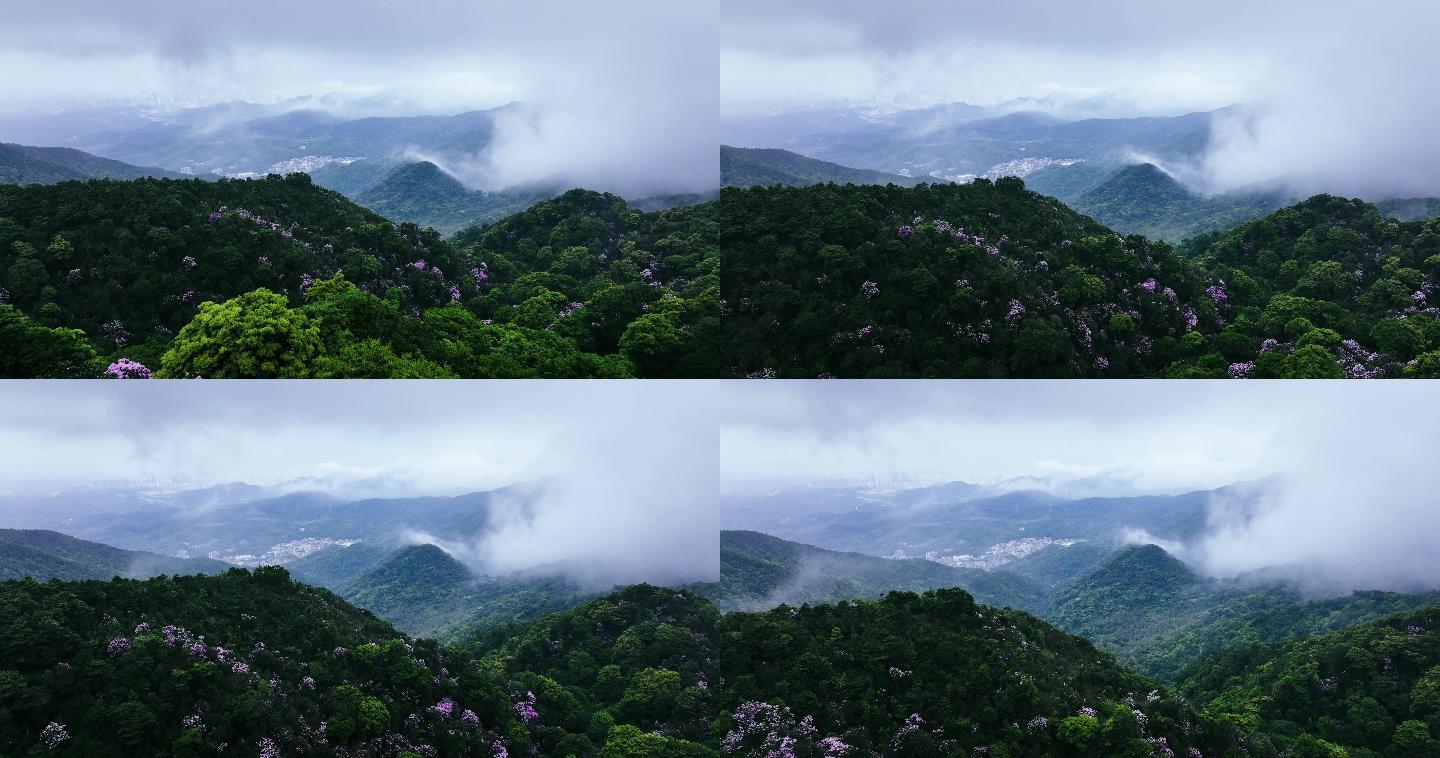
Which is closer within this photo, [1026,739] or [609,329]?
[1026,739]

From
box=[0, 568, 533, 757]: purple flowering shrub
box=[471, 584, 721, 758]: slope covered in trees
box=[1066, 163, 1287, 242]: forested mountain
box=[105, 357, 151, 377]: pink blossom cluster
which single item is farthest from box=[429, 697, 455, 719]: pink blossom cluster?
box=[1066, 163, 1287, 242]: forested mountain

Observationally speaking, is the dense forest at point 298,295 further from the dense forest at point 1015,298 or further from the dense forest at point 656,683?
the dense forest at point 656,683

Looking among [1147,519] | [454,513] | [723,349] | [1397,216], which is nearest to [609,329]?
[723,349]

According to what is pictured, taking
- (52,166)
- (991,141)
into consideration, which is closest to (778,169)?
(991,141)

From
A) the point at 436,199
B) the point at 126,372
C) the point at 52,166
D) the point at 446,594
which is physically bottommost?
the point at 446,594

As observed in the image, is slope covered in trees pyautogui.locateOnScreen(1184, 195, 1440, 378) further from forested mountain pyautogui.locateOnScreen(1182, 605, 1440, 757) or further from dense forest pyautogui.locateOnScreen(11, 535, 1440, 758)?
dense forest pyautogui.locateOnScreen(11, 535, 1440, 758)

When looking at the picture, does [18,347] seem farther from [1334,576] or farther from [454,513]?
[1334,576]

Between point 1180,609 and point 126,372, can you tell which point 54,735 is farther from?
point 1180,609
